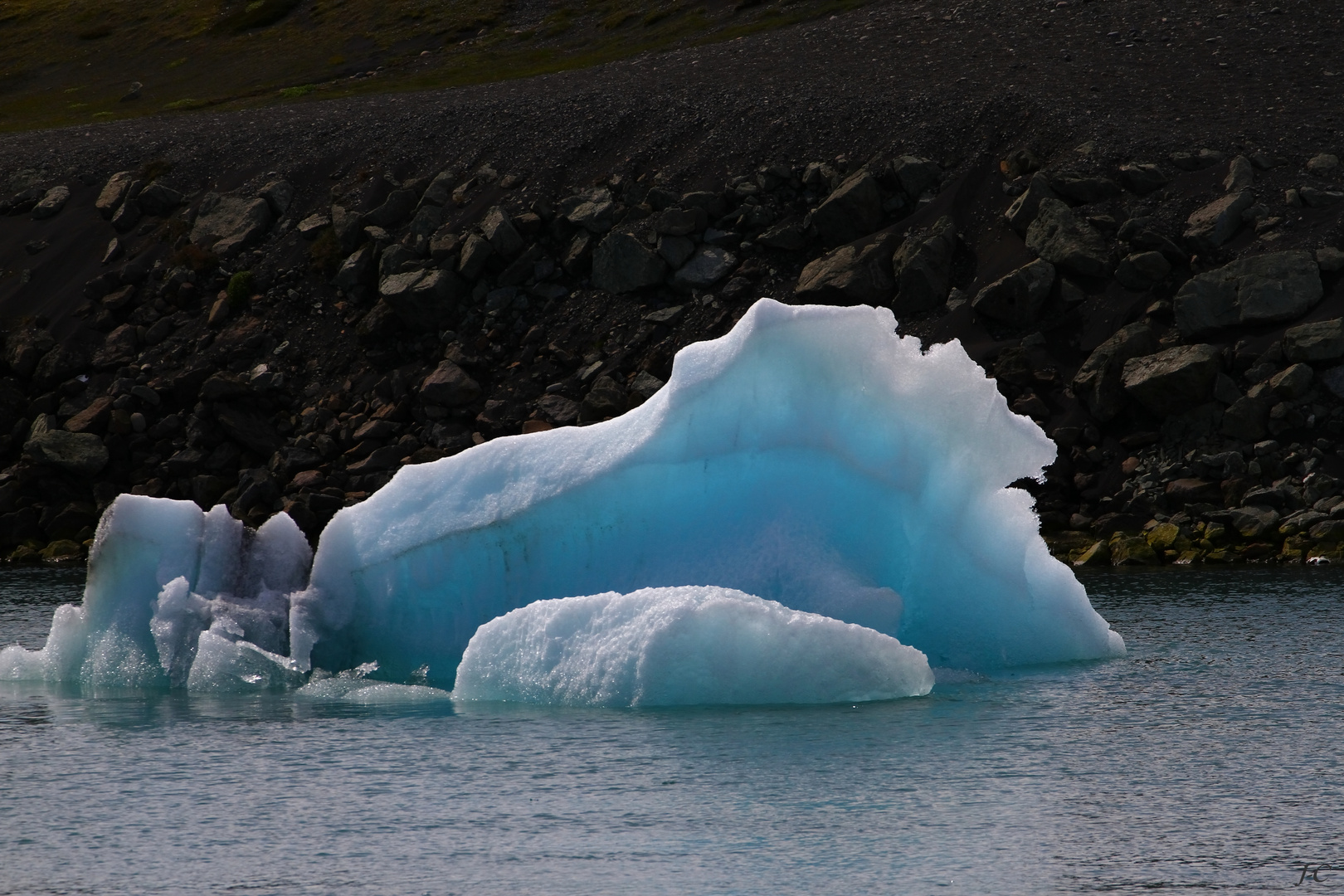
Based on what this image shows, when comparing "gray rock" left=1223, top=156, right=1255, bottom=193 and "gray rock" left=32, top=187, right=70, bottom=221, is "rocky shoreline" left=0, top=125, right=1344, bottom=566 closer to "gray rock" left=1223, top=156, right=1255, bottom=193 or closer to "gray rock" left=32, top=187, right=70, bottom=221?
"gray rock" left=1223, top=156, right=1255, bottom=193

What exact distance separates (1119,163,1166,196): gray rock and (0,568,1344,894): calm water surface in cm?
2254

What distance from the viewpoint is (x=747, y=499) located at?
15758 mm

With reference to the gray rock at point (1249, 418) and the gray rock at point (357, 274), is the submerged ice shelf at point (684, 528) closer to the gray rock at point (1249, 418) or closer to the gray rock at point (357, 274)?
the gray rock at point (1249, 418)

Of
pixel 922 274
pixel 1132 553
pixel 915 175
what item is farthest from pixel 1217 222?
pixel 1132 553

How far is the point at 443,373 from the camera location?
38.8m

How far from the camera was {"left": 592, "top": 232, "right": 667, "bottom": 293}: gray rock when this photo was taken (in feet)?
130

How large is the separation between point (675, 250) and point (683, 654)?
87.6 ft

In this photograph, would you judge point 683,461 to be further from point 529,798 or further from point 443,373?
point 443,373

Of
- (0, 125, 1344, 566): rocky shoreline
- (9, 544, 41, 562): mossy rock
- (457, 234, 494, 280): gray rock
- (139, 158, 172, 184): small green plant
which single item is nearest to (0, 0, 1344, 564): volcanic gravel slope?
(0, 125, 1344, 566): rocky shoreline

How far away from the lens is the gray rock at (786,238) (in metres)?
39.2

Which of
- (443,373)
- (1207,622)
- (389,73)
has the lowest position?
(1207,622)

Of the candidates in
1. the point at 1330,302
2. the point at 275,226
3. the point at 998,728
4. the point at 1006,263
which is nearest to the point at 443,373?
the point at 275,226

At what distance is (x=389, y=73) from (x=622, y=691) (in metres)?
48.1

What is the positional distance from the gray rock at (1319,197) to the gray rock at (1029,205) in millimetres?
5385
